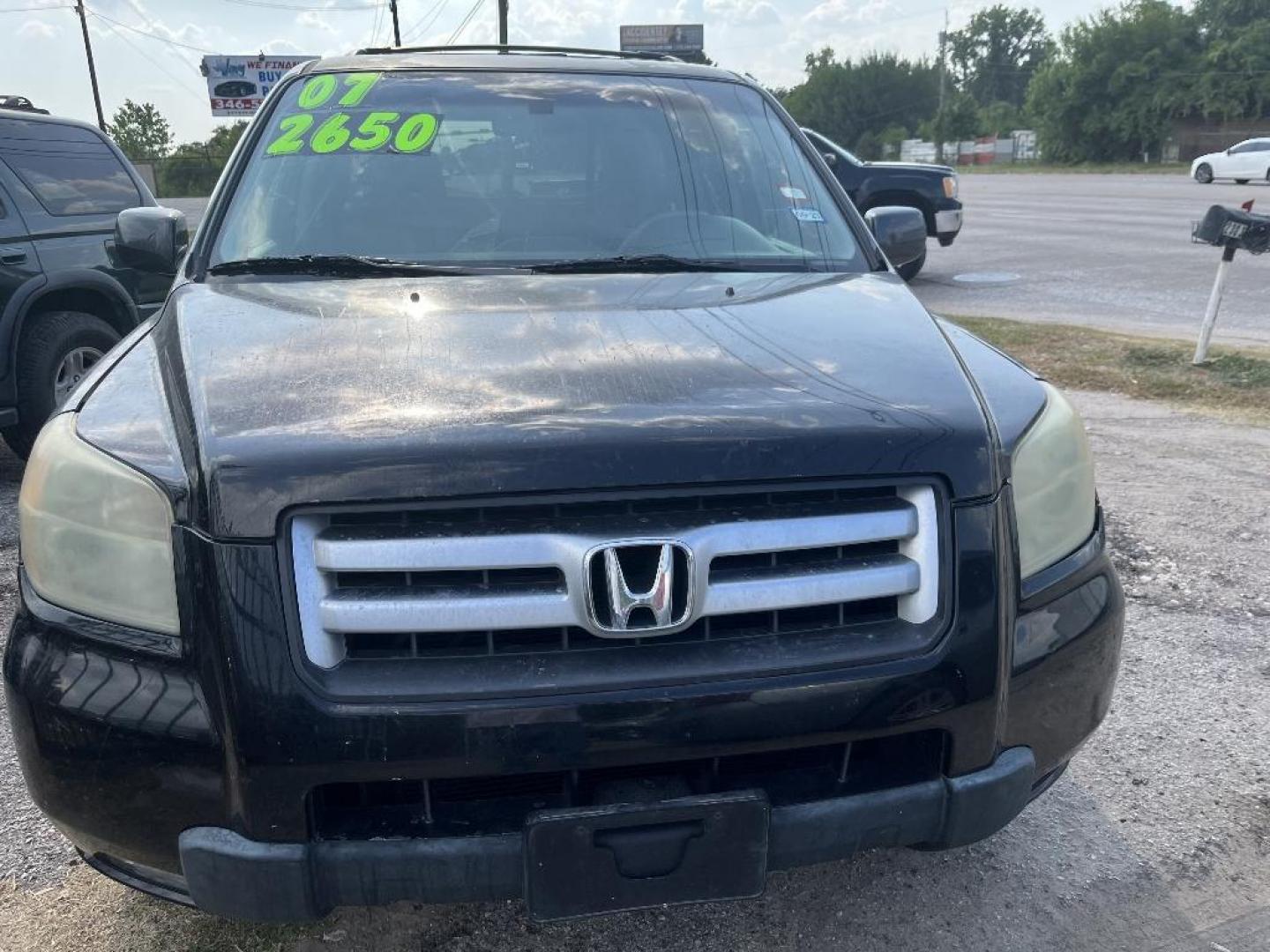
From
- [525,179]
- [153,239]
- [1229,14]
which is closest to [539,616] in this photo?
[525,179]

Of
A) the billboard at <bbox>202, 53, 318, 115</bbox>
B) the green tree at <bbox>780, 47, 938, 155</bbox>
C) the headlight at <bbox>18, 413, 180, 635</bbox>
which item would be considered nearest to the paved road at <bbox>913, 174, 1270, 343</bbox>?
the headlight at <bbox>18, 413, 180, 635</bbox>

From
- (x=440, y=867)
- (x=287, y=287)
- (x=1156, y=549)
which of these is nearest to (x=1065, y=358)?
(x=1156, y=549)

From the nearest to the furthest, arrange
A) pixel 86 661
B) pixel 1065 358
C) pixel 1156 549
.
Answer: pixel 86 661 < pixel 1156 549 < pixel 1065 358

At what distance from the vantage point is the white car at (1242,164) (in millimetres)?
32562

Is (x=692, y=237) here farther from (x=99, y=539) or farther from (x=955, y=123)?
(x=955, y=123)

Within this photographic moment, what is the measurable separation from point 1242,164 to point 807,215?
118ft

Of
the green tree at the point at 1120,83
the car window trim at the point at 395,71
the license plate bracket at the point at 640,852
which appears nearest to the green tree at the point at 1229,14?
the green tree at the point at 1120,83

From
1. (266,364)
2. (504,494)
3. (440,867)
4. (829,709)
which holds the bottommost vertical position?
(440,867)

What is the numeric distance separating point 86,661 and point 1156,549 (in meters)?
3.95

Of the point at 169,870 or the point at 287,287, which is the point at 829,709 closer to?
the point at 169,870

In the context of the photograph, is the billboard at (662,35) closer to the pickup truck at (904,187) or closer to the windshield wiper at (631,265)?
the pickup truck at (904,187)

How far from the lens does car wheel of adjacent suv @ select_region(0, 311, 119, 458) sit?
5.65 m

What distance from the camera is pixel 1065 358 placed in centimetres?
794

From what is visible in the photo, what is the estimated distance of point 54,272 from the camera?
19.0 ft
